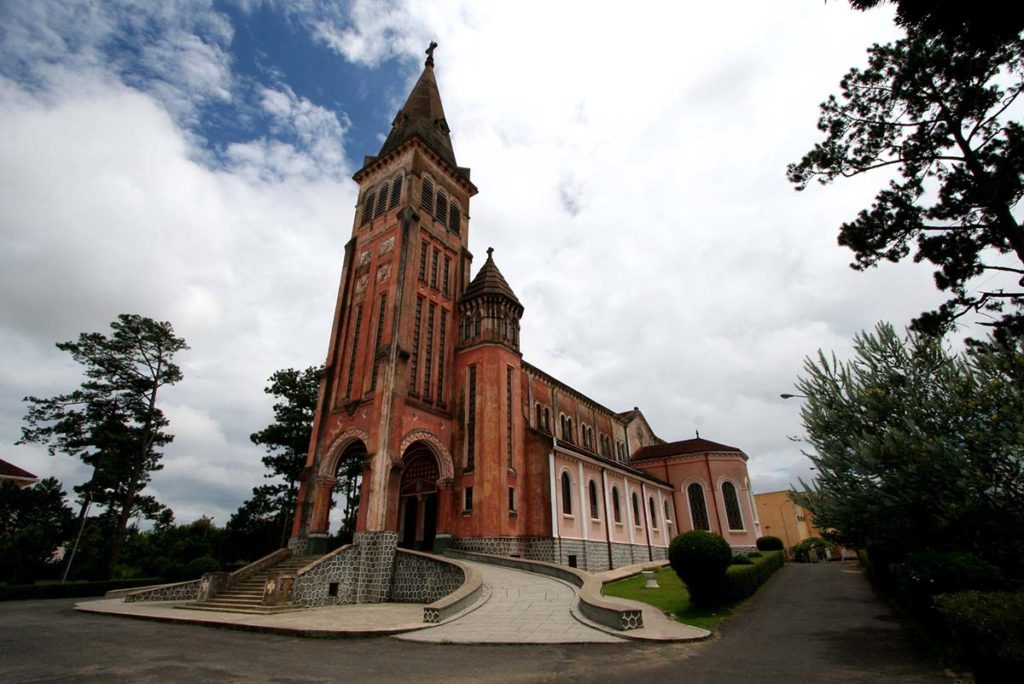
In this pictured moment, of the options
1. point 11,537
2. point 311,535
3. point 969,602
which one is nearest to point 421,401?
point 311,535

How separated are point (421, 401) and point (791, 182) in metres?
18.4

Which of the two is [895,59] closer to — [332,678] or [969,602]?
[969,602]

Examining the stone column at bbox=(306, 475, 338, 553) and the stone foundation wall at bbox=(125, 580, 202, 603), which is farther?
the stone column at bbox=(306, 475, 338, 553)

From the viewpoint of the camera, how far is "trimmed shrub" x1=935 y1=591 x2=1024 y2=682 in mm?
5102

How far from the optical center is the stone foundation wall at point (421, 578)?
1700 centimetres

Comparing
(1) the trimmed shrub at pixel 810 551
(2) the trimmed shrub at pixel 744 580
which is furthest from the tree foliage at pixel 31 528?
(1) the trimmed shrub at pixel 810 551

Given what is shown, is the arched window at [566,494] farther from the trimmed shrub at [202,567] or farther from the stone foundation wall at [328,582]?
the trimmed shrub at [202,567]

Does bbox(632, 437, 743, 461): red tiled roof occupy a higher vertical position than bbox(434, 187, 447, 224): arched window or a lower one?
lower

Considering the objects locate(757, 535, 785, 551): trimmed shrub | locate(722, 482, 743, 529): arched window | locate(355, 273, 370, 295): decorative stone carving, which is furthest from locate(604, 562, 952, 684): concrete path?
locate(355, 273, 370, 295): decorative stone carving

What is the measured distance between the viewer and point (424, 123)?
33.7 metres

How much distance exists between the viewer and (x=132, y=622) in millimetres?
13500

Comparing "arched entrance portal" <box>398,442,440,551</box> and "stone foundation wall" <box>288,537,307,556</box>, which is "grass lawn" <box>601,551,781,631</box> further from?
"stone foundation wall" <box>288,537,307,556</box>

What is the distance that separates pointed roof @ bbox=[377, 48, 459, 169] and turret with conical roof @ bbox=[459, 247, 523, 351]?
10.5m

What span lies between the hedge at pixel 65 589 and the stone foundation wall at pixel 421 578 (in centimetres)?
1646
